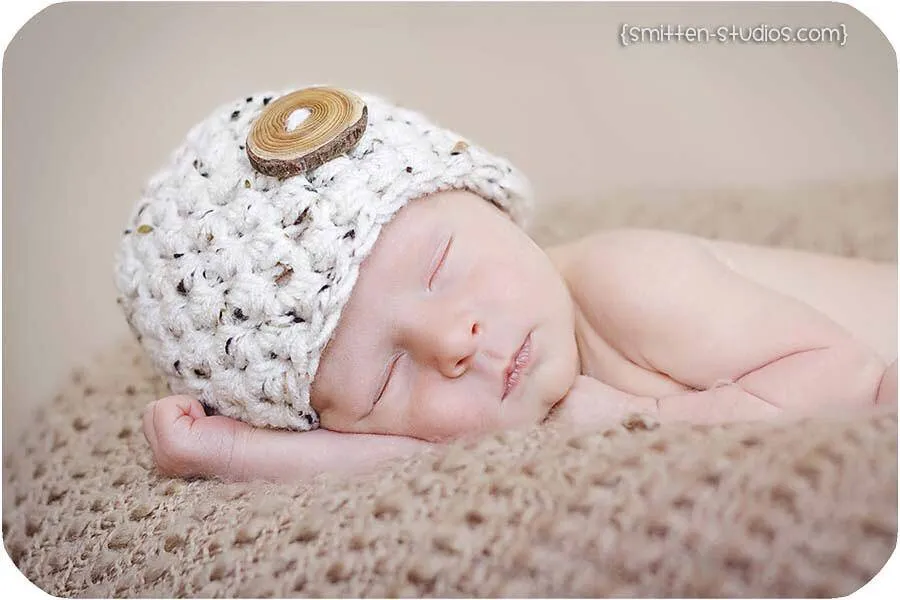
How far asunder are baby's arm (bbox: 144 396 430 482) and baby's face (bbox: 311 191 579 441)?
0.08 ft

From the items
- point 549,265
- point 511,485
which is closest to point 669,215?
point 549,265

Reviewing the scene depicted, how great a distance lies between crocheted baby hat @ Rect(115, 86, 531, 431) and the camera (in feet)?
3.64

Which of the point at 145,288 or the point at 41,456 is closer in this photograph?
the point at 145,288

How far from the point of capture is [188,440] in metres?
1.17

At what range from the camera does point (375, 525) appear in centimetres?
91

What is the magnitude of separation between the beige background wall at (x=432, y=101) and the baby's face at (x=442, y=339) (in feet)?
2.46

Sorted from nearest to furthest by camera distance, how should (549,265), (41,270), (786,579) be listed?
1. (786,579)
2. (549,265)
3. (41,270)

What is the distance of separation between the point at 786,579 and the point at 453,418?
485 mm

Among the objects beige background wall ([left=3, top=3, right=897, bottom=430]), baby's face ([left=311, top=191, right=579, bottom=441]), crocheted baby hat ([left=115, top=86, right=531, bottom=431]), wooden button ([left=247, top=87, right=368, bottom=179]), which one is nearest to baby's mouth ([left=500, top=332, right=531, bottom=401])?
baby's face ([left=311, top=191, right=579, bottom=441])

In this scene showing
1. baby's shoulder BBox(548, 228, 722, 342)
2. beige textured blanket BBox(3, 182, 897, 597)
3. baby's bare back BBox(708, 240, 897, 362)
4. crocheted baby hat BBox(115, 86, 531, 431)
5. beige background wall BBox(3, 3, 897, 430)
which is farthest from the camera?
beige background wall BBox(3, 3, 897, 430)

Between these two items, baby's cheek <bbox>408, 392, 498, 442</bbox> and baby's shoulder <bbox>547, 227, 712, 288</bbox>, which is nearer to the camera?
baby's cheek <bbox>408, 392, 498, 442</bbox>

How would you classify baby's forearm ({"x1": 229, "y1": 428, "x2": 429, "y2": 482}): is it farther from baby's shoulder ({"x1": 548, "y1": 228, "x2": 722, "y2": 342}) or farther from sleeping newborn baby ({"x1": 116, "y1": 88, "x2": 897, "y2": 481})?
baby's shoulder ({"x1": 548, "y1": 228, "x2": 722, "y2": 342})

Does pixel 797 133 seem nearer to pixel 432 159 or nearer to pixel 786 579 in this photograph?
pixel 432 159

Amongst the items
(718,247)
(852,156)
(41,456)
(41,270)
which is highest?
(41,270)
